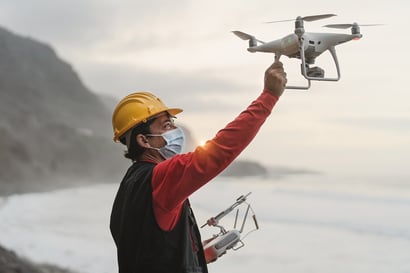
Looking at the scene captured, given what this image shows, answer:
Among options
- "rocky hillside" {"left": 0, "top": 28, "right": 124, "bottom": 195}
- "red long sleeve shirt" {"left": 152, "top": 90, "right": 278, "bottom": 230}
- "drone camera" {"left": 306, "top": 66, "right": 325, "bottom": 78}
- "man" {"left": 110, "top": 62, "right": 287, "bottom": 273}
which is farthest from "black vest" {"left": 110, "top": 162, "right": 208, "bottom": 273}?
"rocky hillside" {"left": 0, "top": 28, "right": 124, "bottom": 195}

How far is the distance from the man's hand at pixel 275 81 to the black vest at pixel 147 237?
475 mm

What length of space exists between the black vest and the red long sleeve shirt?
0.12m

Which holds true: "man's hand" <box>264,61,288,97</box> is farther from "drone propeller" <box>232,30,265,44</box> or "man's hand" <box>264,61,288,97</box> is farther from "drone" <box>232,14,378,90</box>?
"drone propeller" <box>232,30,265,44</box>

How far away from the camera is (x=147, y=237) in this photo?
198cm

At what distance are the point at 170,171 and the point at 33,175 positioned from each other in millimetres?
23025

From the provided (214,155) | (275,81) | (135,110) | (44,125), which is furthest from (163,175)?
(44,125)

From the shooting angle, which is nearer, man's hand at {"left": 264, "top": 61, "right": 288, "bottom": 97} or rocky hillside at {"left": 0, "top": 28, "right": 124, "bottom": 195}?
man's hand at {"left": 264, "top": 61, "right": 288, "bottom": 97}

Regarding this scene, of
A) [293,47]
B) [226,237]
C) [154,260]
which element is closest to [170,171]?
[154,260]

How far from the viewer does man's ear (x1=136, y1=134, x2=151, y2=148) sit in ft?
6.95

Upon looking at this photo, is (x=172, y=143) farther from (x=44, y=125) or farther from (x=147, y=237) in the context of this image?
(x=44, y=125)

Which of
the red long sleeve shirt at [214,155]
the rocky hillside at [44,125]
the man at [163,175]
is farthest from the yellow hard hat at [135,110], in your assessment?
the rocky hillside at [44,125]

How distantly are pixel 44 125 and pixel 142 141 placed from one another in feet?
81.7

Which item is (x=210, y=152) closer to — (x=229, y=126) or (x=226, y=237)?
(x=229, y=126)

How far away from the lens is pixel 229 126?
1.85 metres
